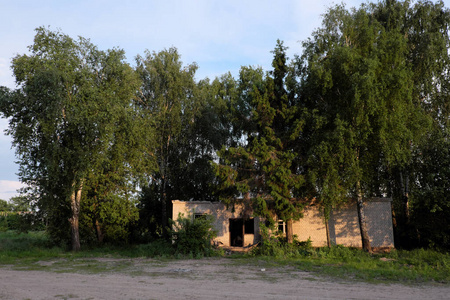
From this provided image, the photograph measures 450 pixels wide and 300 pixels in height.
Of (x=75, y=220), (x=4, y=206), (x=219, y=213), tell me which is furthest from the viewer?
(x=4, y=206)

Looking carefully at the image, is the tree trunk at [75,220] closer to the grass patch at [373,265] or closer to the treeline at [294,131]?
the treeline at [294,131]

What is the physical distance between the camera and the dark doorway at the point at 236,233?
2339cm

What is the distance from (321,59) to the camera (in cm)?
2147

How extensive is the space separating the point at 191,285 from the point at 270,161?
1085cm

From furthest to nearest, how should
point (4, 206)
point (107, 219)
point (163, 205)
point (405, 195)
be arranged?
point (4, 206)
point (163, 205)
point (107, 219)
point (405, 195)

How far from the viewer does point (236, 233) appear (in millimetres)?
23891

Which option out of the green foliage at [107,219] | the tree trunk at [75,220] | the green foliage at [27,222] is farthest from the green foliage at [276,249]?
the green foliage at [27,222]

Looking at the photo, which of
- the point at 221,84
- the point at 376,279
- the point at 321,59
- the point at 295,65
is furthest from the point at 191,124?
the point at 376,279

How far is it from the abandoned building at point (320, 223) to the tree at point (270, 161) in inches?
53.9

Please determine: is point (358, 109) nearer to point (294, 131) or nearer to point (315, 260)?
point (294, 131)

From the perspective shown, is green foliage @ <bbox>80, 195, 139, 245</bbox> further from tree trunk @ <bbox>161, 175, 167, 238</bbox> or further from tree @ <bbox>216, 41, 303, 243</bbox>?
tree @ <bbox>216, 41, 303, 243</bbox>

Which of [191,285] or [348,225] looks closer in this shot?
[191,285]

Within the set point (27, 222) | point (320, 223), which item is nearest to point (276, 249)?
point (320, 223)

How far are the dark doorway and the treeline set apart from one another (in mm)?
2424
